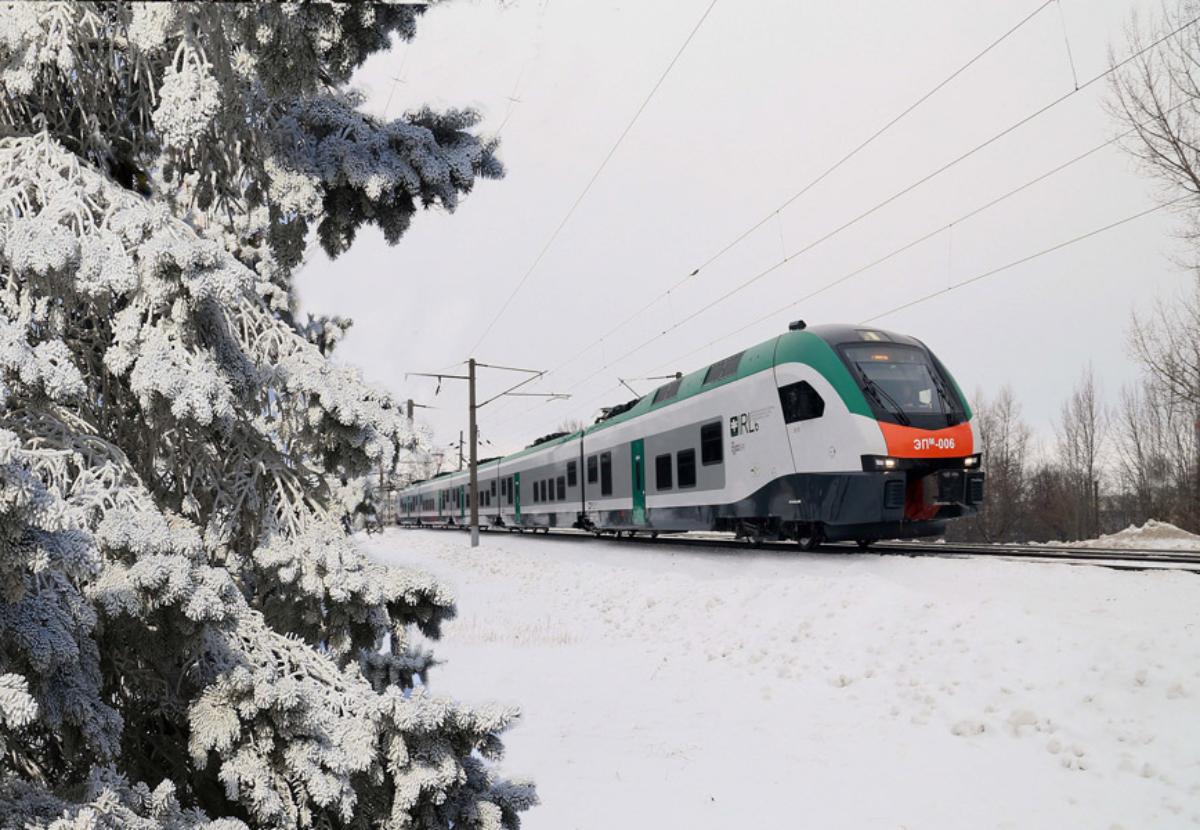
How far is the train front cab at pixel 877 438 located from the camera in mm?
12992

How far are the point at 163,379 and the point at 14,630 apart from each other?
1028mm

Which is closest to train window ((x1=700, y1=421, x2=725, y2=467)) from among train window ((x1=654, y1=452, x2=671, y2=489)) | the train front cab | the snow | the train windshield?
train window ((x1=654, y1=452, x2=671, y2=489))

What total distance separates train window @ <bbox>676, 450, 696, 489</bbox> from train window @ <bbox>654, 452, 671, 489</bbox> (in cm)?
62

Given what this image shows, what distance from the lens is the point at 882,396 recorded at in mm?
13266

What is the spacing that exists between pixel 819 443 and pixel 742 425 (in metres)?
2.40

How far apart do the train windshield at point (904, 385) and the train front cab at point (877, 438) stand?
0.7 inches

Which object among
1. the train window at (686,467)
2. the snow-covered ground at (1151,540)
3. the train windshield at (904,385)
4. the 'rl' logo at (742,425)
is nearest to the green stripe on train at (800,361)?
the train windshield at (904,385)

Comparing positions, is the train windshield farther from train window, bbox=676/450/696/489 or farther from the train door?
the train door

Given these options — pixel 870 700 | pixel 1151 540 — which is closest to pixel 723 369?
pixel 870 700

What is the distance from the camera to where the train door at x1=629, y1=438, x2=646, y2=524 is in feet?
69.3

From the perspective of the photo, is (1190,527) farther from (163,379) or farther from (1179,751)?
(163,379)

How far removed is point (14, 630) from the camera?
6.70ft

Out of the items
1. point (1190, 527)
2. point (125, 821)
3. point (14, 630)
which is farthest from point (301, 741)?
point (1190, 527)

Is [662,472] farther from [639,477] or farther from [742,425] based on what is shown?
[742,425]
